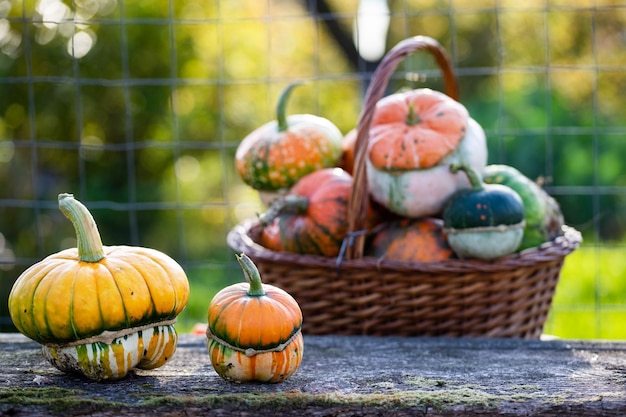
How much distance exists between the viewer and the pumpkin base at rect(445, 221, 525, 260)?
1816mm

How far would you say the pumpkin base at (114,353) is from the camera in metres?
1.39

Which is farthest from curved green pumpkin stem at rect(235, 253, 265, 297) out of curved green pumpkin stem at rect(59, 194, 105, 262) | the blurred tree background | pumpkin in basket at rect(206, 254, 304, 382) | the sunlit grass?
the sunlit grass

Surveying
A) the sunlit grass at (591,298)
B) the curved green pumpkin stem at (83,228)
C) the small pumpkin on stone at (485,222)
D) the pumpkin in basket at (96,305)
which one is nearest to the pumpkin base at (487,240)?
the small pumpkin on stone at (485,222)

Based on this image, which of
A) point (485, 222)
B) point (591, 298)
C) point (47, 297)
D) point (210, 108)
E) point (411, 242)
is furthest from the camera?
point (210, 108)

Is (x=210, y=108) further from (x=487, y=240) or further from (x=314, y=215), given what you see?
(x=487, y=240)

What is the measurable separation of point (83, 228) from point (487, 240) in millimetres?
865

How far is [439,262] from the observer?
71.8 inches

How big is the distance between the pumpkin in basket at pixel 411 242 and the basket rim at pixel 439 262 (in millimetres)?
62

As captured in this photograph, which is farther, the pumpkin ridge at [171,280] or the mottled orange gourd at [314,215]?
the mottled orange gourd at [314,215]

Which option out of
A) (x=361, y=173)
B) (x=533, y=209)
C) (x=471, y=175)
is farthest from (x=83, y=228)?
(x=533, y=209)

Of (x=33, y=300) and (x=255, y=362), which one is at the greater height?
(x=33, y=300)

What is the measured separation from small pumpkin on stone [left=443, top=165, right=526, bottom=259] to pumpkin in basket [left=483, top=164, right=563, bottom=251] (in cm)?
11

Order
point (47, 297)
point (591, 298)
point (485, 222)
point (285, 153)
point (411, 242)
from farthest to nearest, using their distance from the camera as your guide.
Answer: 1. point (591, 298)
2. point (285, 153)
3. point (411, 242)
4. point (485, 222)
5. point (47, 297)

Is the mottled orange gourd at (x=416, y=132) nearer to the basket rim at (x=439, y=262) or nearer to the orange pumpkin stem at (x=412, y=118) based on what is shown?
the orange pumpkin stem at (x=412, y=118)
